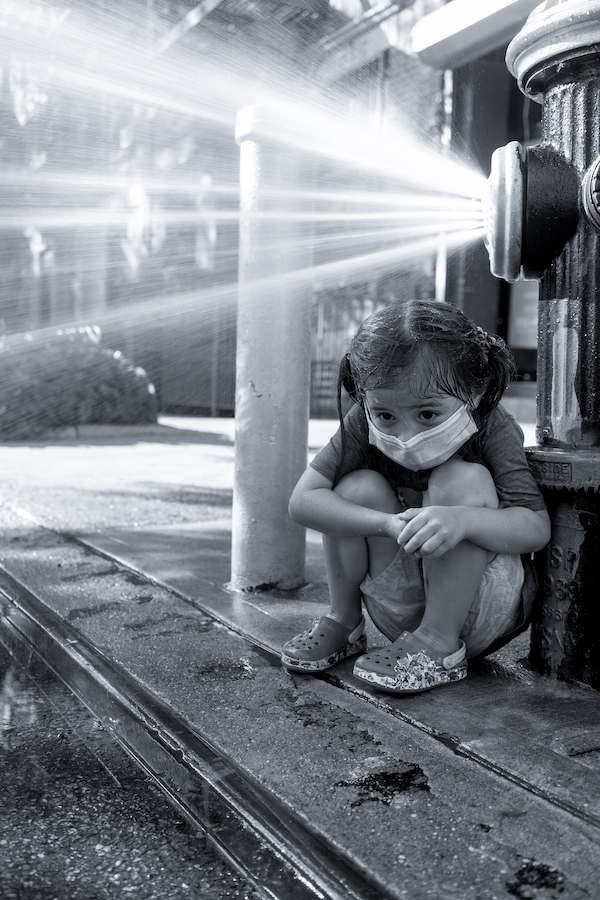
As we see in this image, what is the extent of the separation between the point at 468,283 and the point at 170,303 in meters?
7.20

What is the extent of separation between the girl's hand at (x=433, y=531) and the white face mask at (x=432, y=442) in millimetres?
133

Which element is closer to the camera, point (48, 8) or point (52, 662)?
point (52, 662)

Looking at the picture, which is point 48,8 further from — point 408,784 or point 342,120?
point 408,784

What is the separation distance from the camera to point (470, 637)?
6.61ft

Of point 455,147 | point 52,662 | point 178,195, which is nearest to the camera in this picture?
point 52,662

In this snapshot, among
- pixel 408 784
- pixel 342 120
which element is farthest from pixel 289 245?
pixel 408 784

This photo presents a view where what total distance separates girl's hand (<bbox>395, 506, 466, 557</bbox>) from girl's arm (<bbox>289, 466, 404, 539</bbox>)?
46mm

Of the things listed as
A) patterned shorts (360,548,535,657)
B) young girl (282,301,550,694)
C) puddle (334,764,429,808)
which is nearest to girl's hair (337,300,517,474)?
young girl (282,301,550,694)

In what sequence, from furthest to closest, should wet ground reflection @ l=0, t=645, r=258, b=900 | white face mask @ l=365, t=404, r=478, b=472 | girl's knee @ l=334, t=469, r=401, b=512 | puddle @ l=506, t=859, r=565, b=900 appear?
girl's knee @ l=334, t=469, r=401, b=512, white face mask @ l=365, t=404, r=478, b=472, wet ground reflection @ l=0, t=645, r=258, b=900, puddle @ l=506, t=859, r=565, b=900

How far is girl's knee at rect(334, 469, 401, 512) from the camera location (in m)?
2.03

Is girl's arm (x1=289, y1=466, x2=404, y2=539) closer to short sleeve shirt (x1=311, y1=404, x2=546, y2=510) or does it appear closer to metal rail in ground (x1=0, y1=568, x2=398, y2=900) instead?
short sleeve shirt (x1=311, y1=404, x2=546, y2=510)

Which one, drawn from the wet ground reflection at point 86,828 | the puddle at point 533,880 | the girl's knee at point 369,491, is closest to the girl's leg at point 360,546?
the girl's knee at point 369,491

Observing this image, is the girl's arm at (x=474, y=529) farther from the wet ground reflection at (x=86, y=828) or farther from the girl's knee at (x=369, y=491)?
the wet ground reflection at (x=86, y=828)

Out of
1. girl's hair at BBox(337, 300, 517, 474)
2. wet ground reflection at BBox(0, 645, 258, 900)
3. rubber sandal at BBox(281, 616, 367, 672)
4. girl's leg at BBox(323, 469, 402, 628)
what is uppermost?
girl's hair at BBox(337, 300, 517, 474)
